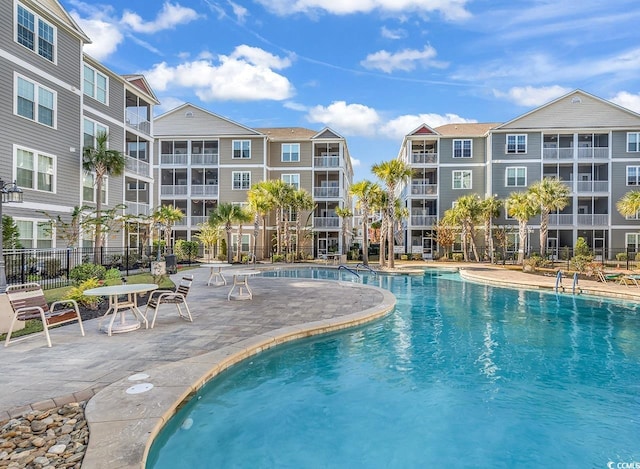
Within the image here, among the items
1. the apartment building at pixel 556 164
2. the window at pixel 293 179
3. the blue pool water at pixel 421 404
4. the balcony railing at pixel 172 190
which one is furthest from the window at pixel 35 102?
the apartment building at pixel 556 164

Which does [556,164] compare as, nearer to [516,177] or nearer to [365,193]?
[516,177]

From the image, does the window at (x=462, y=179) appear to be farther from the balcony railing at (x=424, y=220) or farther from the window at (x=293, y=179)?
the window at (x=293, y=179)

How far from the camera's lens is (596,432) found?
4.86 m

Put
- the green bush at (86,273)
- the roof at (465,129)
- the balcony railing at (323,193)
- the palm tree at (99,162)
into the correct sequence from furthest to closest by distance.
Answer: the balcony railing at (323,193)
the roof at (465,129)
the palm tree at (99,162)
the green bush at (86,273)

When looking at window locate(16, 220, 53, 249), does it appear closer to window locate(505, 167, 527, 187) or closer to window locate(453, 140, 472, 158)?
window locate(453, 140, 472, 158)

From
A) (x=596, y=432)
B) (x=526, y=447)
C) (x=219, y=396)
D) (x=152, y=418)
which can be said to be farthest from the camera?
(x=219, y=396)

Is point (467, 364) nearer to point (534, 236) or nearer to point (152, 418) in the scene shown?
point (152, 418)

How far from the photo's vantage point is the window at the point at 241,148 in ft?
107

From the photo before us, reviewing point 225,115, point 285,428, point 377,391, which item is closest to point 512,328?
point 377,391

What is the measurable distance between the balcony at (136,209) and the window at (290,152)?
13.1 meters

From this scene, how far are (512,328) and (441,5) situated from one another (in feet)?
44.8

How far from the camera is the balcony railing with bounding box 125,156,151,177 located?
76.0 ft

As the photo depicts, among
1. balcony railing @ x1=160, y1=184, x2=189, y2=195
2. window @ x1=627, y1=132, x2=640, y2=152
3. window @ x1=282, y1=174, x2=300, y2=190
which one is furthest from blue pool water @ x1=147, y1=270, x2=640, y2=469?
window @ x1=627, y1=132, x2=640, y2=152

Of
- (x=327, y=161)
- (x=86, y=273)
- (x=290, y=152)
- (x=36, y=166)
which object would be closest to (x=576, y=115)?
(x=327, y=161)
